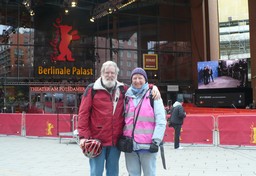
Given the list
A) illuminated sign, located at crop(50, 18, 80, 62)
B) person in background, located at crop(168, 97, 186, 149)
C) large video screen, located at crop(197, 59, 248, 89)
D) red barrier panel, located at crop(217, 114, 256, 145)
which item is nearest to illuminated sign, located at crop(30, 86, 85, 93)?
illuminated sign, located at crop(50, 18, 80, 62)

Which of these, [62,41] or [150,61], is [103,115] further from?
[150,61]

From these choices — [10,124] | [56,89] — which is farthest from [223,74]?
[10,124]

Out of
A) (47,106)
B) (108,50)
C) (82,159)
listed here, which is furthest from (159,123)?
(108,50)

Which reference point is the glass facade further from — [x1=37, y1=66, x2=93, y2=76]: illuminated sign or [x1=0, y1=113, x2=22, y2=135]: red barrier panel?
[x1=0, y1=113, x2=22, y2=135]: red barrier panel

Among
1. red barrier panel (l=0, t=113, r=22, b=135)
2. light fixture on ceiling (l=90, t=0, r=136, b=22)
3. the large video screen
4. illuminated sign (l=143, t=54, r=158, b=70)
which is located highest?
light fixture on ceiling (l=90, t=0, r=136, b=22)

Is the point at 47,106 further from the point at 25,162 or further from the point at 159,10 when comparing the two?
the point at 25,162

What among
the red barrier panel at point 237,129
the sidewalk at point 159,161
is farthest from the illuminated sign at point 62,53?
the red barrier panel at point 237,129

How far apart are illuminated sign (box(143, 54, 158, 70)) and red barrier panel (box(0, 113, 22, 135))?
14793 mm

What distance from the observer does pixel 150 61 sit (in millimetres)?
30500

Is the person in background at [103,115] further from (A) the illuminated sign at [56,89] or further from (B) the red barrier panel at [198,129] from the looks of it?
(A) the illuminated sign at [56,89]

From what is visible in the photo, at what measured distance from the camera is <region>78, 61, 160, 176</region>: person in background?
421 cm

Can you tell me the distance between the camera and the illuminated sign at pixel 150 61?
30.2 meters

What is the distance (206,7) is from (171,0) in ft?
12.3

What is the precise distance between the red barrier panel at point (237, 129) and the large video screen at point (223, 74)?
57.1 feet
